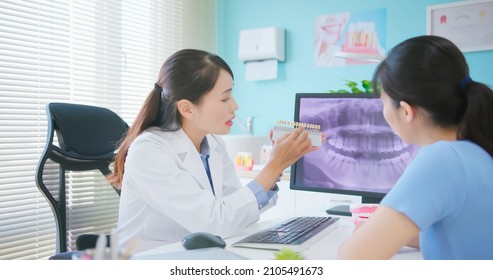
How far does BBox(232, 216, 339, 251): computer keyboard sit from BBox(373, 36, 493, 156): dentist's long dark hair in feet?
1.38

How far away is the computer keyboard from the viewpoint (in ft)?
3.52

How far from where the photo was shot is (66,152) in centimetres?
145

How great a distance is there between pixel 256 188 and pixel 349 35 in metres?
2.05

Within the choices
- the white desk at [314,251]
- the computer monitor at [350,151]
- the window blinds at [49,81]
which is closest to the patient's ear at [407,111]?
the white desk at [314,251]

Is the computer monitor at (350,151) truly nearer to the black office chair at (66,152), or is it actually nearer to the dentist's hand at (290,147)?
the dentist's hand at (290,147)

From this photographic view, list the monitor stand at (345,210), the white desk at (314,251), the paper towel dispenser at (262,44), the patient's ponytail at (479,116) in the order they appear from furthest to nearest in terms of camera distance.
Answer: the paper towel dispenser at (262,44) → the monitor stand at (345,210) → the white desk at (314,251) → the patient's ponytail at (479,116)

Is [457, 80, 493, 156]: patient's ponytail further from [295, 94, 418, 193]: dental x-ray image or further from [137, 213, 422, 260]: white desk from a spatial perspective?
[295, 94, 418, 193]: dental x-ray image

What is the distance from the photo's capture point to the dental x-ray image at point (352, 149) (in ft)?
4.95

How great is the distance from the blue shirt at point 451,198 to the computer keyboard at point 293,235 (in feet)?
1.07

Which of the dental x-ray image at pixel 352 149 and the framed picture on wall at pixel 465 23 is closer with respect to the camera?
the dental x-ray image at pixel 352 149

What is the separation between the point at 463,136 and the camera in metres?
0.88

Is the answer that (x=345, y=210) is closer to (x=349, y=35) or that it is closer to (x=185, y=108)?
(x=185, y=108)
